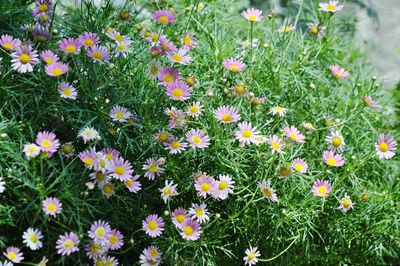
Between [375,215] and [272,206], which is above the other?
[272,206]

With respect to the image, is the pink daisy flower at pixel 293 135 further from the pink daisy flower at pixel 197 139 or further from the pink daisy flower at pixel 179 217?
the pink daisy flower at pixel 179 217

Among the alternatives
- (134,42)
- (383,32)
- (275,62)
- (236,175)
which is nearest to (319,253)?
(236,175)

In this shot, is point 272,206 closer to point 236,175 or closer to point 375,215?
point 236,175

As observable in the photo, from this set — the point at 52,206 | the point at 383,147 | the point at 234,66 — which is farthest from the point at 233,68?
the point at 52,206

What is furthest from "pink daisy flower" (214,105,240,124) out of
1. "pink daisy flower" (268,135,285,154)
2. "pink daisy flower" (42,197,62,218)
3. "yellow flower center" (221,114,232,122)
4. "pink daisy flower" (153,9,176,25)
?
"pink daisy flower" (42,197,62,218)

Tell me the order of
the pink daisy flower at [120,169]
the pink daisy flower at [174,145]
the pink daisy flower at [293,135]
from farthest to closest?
the pink daisy flower at [293,135] → the pink daisy flower at [174,145] → the pink daisy flower at [120,169]

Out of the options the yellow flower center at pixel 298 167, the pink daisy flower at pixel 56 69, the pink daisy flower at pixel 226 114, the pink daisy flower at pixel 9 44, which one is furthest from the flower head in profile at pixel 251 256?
the pink daisy flower at pixel 9 44
